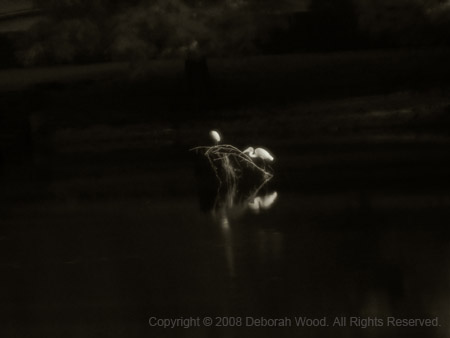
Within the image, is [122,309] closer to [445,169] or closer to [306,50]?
[445,169]

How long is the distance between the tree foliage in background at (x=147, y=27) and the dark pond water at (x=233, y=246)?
3991 millimetres

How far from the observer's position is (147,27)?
18.4 m

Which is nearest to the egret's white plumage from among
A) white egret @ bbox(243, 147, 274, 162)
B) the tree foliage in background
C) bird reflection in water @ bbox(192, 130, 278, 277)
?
bird reflection in water @ bbox(192, 130, 278, 277)

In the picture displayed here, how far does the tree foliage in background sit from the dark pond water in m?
3.99

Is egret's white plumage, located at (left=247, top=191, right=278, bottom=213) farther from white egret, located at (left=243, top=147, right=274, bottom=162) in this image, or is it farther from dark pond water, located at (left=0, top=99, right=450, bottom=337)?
white egret, located at (left=243, top=147, right=274, bottom=162)

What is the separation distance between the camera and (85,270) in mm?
8680

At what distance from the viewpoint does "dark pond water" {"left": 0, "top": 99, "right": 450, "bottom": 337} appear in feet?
23.0

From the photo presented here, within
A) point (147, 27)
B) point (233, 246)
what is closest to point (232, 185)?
point (233, 246)

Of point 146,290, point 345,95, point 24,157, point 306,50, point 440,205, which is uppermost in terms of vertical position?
point 306,50

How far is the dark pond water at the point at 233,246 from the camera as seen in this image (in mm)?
7020

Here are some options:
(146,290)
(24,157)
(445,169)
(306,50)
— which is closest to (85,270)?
(146,290)

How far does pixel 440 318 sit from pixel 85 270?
12.2ft

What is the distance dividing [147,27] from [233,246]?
10.2 meters

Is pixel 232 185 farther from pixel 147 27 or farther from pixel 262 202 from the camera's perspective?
pixel 147 27
